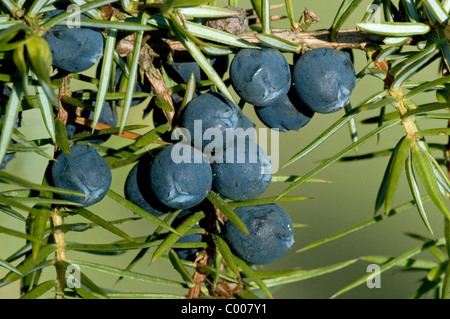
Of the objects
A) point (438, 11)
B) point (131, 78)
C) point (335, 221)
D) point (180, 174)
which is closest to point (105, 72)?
point (131, 78)

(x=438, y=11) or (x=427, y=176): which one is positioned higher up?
(x=438, y=11)

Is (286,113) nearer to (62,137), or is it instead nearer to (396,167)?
(396,167)

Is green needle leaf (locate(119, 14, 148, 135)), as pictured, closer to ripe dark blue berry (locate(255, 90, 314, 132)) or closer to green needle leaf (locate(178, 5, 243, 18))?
green needle leaf (locate(178, 5, 243, 18))

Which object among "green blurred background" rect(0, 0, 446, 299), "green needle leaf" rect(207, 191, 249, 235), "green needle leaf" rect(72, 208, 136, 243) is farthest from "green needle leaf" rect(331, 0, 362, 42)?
"green blurred background" rect(0, 0, 446, 299)

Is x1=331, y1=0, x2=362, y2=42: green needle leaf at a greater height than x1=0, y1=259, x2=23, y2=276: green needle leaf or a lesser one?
greater

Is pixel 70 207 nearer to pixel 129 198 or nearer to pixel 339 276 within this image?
pixel 129 198

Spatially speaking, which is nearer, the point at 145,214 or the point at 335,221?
the point at 145,214
